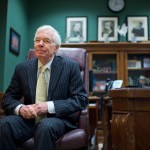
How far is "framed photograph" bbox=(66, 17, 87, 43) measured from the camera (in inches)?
199

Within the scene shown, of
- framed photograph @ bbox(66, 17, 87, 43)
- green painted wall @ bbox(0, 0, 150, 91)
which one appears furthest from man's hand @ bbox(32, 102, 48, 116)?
framed photograph @ bbox(66, 17, 87, 43)

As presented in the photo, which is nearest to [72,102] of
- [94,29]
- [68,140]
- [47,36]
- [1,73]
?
[68,140]

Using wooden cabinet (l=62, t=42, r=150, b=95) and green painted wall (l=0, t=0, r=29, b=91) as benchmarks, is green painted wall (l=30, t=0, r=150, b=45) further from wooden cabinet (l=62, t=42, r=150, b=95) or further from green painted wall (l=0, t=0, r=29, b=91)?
wooden cabinet (l=62, t=42, r=150, b=95)

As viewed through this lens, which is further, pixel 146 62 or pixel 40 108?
pixel 146 62

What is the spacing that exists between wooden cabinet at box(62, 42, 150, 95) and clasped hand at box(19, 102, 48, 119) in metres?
2.93

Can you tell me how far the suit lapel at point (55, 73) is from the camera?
5.83 feet

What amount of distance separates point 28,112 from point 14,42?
2.68m

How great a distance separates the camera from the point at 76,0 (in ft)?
17.0

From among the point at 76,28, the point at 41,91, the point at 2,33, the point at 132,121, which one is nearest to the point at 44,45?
the point at 41,91

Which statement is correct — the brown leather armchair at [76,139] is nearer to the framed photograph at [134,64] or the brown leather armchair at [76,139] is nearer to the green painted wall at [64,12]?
the framed photograph at [134,64]

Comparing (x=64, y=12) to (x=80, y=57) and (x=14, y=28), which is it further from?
(x=80, y=57)

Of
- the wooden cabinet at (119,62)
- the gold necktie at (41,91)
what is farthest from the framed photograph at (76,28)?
the gold necktie at (41,91)

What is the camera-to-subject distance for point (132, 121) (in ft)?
3.31

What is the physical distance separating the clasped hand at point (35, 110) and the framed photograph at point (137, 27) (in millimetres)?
3633
